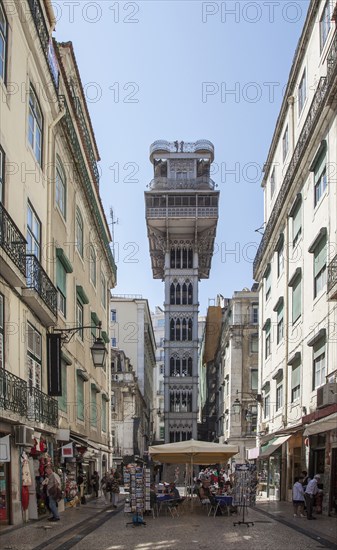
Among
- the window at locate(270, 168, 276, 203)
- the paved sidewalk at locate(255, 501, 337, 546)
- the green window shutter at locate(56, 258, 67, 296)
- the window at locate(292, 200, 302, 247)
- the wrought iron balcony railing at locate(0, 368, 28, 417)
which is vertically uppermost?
the window at locate(270, 168, 276, 203)

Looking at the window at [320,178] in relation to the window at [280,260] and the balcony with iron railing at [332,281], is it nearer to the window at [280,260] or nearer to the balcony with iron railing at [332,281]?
the balcony with iron railing at [332,281]

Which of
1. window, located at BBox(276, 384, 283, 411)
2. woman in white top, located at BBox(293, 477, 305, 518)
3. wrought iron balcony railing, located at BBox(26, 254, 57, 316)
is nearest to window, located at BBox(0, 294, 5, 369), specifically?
wrought iron balcony railing, located at BBox(26, 254, 57, 316)

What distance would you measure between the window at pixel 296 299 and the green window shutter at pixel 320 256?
3.54 meters

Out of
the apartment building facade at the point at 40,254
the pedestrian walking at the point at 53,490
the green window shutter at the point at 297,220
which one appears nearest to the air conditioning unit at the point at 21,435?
the apartment building facade at the point at 40,254

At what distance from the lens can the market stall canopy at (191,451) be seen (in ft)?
77.3

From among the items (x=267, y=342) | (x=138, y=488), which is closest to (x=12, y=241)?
(x=138, y=488)

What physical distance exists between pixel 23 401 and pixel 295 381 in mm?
16291

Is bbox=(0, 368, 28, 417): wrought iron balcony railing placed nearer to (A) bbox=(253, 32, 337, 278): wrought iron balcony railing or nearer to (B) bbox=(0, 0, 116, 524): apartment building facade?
(B) bbox=(0, 0, 116, 524): apartment building facade

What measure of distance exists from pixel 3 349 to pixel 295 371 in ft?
56.7

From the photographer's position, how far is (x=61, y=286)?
83.8ft

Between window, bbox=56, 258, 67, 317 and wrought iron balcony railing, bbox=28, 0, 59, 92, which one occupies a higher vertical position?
wrought iron balcony railing, bbox=28, 0, 59, 92

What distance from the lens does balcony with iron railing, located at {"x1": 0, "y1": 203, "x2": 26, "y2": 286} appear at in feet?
51.0

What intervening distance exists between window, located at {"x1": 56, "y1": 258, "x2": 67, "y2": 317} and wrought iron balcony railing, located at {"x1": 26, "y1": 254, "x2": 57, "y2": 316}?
2.78 m

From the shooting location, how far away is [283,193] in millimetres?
33438
